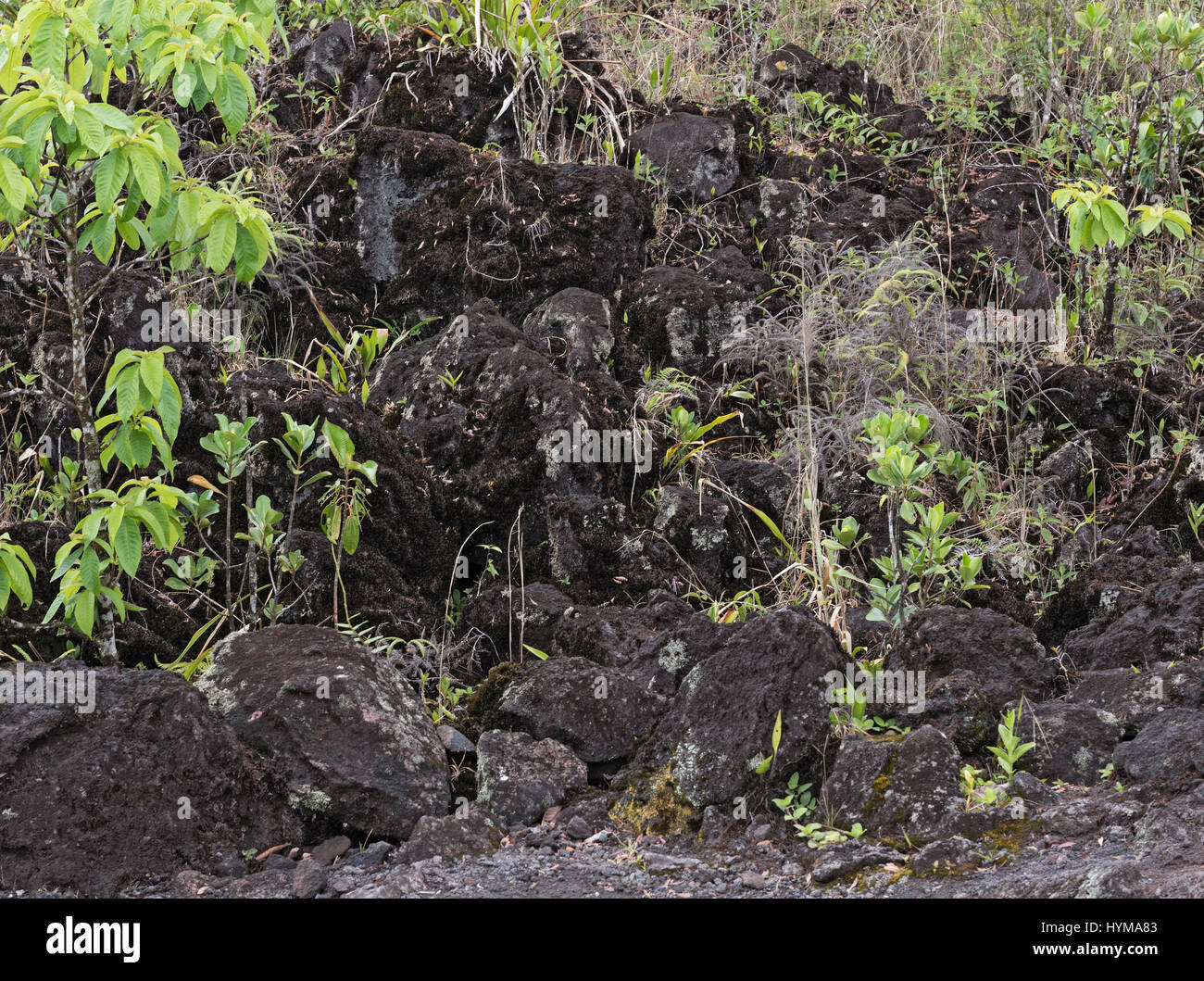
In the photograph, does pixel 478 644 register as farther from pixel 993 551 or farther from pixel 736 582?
pixel 993 551

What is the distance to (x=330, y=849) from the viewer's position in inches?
124

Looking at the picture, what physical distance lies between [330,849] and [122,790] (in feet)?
1.82

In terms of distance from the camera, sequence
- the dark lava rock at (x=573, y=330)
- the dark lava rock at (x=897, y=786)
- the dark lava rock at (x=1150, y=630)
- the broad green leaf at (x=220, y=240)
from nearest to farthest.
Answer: the dark lava rock at (x=897, y=786) < the broad green leaf at (x=220, y=240) < the dark lava rock at (x=1150, y=630) < the dark lava rock at (x=573, y=330)

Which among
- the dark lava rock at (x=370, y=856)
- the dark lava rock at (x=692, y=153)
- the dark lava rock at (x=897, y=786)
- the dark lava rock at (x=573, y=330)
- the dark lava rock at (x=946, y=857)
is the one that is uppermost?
the dark lava rock at (x=692, y=153)

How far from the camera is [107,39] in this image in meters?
3.32

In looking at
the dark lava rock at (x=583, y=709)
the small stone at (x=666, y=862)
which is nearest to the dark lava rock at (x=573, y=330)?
the dark lava rock at (x=583, y=709)

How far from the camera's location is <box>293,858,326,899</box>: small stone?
282 centimetres

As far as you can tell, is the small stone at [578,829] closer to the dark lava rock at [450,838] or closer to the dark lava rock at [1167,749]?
the dark lava rock at [450,838]

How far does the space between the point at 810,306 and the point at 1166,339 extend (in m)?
1.89

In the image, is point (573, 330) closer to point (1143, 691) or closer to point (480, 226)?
point (480, 226)

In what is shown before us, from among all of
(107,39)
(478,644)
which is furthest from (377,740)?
(107,39)

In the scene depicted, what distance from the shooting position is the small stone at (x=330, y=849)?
3.11 metres

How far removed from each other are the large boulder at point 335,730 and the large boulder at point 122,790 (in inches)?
4.1

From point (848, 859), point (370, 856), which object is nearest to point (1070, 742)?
point (848, 859)
